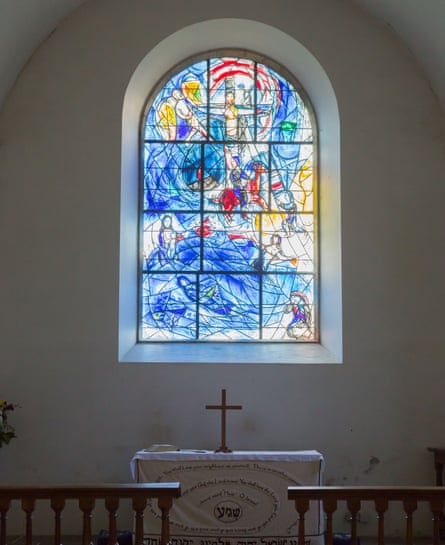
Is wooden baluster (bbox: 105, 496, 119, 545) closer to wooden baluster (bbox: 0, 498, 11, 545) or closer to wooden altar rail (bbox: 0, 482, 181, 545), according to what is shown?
wooden altar rail (bbox: 0, 482, 181, 545)

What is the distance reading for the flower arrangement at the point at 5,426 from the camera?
19.8 ft

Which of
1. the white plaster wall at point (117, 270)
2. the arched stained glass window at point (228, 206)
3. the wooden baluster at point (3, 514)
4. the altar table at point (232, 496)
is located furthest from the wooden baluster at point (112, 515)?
the arched stained glass window at point (228, 206)

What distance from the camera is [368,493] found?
3818 millimetres

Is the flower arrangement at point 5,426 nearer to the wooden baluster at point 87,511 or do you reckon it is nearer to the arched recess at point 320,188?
the arched recess at point 320,188

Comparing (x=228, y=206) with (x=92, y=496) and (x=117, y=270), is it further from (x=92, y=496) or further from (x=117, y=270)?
(x=92, y=496)

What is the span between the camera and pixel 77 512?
6324 mm

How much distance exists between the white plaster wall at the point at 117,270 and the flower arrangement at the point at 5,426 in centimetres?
10

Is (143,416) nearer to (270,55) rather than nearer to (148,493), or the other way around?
(148,493)

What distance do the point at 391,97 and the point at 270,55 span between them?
1.33 metres

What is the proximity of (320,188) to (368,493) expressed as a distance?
3984mm

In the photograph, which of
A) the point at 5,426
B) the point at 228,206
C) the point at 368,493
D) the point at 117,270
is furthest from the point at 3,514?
the point at 228,206

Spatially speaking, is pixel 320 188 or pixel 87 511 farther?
pixel 320 188

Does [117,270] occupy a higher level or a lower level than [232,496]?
higher

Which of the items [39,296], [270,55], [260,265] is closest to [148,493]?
[39,296]
